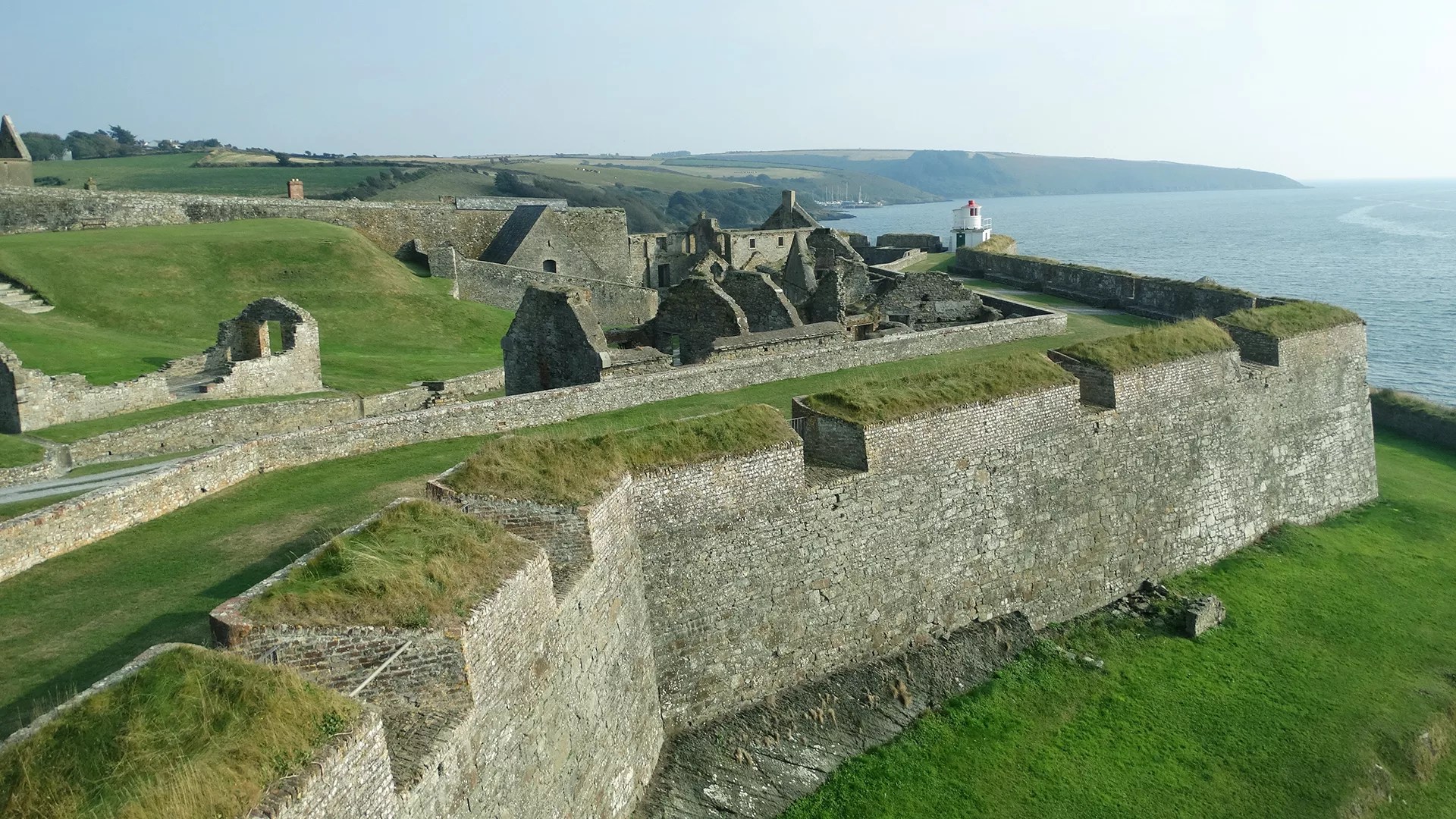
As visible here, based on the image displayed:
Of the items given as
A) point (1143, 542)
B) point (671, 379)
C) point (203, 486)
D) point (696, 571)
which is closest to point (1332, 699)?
point (1143, 542)

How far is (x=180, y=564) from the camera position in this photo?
11906 millimetres

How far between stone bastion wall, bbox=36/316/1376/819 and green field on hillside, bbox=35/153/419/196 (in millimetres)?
65437

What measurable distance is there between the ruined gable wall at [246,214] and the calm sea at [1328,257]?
4181 cm

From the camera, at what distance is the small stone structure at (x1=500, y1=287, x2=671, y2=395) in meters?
20.0

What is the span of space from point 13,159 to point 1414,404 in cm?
5225

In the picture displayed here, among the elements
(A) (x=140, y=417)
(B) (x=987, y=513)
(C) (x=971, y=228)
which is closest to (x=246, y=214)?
(A) (x=140, y=417)

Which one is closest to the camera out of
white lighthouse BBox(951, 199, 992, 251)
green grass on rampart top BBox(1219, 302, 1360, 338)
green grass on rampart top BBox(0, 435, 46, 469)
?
green grass on rampart top BBox(0, 435, 46, 469)

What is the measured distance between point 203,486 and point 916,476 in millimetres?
10463

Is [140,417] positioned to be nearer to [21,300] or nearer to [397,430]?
[397,430]

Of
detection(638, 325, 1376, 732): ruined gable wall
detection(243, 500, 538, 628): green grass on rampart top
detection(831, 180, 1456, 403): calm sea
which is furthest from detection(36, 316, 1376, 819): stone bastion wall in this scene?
detection(831, 180, 1456, 403): calm sea

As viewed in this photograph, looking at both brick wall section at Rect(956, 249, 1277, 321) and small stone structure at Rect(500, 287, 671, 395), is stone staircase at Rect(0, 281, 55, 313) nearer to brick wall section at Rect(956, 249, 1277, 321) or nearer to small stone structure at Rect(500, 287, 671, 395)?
small stone structure at Rect(500, 287, 671, 395)

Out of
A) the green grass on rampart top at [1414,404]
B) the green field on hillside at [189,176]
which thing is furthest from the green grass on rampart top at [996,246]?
the green field on hillside at [189,176]

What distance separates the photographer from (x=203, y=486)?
48.6ft

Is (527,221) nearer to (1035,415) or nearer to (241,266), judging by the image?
(241,266)
